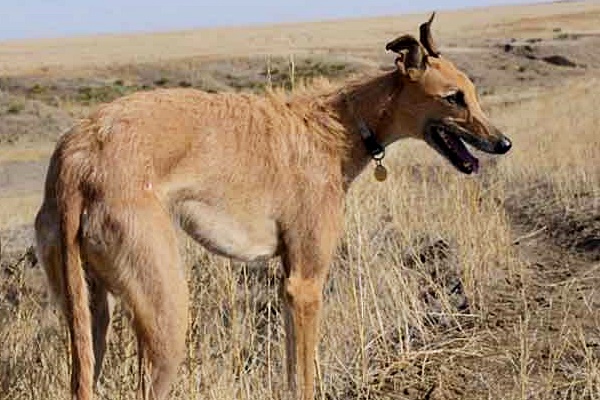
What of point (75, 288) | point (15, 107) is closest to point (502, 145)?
point (75, 288)

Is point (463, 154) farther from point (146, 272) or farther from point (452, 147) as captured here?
point (146, 272)

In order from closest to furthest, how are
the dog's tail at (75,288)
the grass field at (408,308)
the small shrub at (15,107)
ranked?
the dog's tail at (75,288) → the grass field at (408,308) → the small shrub at (15,107)

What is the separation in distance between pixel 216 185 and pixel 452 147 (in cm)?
166

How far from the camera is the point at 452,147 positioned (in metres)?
6.95

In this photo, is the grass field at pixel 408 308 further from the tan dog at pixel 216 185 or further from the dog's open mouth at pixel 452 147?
the dog's open mouth at pixel 452 147

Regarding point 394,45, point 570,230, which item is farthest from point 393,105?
point 570,230

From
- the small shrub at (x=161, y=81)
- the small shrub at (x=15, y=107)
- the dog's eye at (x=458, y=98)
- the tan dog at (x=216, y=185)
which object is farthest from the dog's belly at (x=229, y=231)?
the small shrub at (x=161, y=81)

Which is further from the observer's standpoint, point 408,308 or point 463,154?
point 408,308

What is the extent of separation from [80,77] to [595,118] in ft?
146

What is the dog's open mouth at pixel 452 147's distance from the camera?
6.91 m

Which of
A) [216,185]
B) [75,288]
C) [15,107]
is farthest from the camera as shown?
[15,107]

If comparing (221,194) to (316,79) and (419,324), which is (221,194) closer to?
(316,79)

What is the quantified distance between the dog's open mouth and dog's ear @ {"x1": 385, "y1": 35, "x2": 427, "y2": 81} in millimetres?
Answer: 350

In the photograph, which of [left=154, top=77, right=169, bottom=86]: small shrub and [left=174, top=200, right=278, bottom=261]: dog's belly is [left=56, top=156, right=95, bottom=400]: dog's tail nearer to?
[left=174, top=200, right=278, bottom=261]: dog's belly
